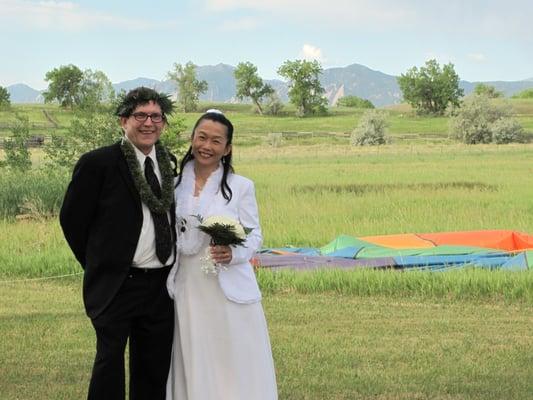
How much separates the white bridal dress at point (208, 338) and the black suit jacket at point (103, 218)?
263 millimetres

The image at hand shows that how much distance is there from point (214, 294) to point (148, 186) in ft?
1.93

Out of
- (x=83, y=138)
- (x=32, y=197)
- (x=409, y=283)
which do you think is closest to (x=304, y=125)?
Answer: (x=83, y=138)

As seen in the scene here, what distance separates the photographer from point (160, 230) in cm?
369

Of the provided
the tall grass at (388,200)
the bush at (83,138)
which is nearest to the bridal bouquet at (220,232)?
the tall grass at (388,200)

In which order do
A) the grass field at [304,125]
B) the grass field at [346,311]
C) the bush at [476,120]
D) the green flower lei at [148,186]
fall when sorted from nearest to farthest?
1. the green flower lei at [148,186]
2. the grass field at [346,311]
3. the bush at [476,120]
4. the grass field at [304,125]

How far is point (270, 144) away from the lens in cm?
5178

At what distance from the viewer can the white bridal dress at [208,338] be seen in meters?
3.84

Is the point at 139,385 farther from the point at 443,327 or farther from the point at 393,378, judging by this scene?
the point at 443,327

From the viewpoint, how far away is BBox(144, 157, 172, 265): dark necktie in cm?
368

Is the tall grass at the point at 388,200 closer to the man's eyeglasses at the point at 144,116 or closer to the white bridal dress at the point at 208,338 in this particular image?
the white bridal dress at the point at 208,338

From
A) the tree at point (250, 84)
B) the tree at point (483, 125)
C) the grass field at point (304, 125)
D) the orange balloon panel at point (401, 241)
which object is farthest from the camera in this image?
the tree at point (250, 84)

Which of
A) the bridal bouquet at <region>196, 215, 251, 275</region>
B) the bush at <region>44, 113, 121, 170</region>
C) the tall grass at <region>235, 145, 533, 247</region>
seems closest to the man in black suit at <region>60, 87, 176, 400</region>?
the bridal bouquet at <region>196, 215, 251, 275</region>

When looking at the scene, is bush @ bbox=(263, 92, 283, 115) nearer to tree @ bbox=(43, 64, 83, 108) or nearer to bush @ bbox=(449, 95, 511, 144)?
tree @ bbox=(43, 64, 83, 108)

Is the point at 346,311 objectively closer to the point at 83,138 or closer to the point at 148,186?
the point at 148,186
